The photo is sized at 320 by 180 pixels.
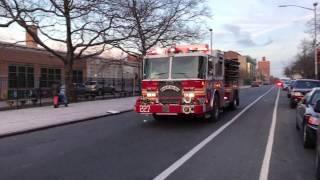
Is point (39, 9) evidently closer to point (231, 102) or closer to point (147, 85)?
point (231, 102)

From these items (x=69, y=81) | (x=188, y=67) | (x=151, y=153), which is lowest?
(x=151, y=153)

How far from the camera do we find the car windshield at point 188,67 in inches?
682

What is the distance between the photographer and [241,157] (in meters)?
10.8

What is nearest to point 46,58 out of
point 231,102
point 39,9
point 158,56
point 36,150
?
point 39,9

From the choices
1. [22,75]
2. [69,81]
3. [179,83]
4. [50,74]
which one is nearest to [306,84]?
[179,83]

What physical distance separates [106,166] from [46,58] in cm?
4250

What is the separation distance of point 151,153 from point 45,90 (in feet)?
93.9

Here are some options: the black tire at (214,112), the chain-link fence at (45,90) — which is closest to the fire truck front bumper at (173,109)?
the black tire at (214,112)

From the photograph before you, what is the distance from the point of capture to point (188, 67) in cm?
1748

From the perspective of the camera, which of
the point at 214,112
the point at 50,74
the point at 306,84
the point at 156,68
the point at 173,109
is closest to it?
the point at 173,109

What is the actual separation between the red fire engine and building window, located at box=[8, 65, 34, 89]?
Answer: 27.8 metres

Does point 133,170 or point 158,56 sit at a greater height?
point 158,56

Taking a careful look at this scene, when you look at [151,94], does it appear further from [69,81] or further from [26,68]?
[26,68]

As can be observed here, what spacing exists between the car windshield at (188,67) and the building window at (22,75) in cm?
2836
